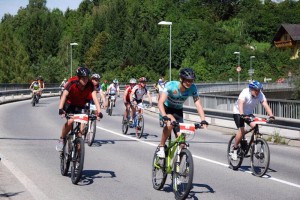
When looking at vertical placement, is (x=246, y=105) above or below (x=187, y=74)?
below

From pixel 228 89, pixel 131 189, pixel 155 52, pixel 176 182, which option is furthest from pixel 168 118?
pixel 155 52

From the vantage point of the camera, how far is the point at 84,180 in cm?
955

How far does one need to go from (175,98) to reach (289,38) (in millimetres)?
110740

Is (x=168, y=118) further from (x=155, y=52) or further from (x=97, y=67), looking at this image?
(x=97, y=67)

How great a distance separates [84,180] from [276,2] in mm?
145798

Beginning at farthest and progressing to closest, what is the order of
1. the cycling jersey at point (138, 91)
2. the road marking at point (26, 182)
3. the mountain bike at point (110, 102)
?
the mountain bike at point (110, 102) → the cycling jersey at point (138, 91) → the road marking at point (26, 182)

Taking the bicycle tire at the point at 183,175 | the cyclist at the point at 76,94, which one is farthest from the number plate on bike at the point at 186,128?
the cyclist at the point at 76,94

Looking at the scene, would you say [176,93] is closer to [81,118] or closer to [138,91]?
[81,118]

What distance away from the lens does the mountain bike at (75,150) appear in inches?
355

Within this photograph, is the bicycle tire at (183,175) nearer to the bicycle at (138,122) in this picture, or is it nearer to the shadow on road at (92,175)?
the shadow on road at (92,175)

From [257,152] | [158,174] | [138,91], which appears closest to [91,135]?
[138,91]

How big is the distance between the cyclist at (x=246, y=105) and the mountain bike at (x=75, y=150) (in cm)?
319

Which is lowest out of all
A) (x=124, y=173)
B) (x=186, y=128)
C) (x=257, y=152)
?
(x=124, y=173)

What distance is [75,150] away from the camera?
9219 millimetres
